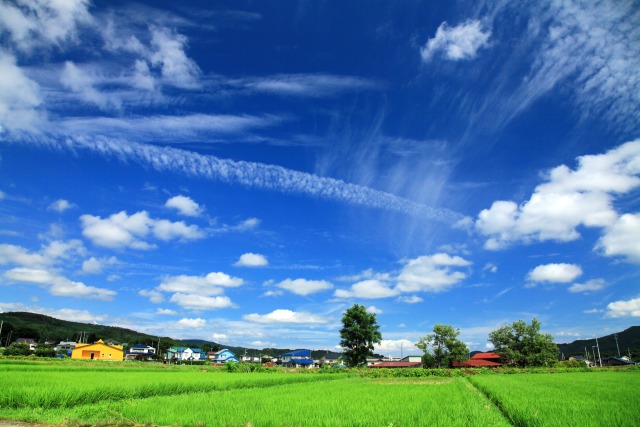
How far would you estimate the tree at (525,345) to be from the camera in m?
64.4

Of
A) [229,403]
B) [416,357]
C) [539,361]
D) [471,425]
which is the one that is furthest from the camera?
[416,357]

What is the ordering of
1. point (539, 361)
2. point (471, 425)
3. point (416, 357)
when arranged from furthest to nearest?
point (416, 357)
point (539, 361)
point (471, 425)

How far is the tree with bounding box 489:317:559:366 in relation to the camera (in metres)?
64.4

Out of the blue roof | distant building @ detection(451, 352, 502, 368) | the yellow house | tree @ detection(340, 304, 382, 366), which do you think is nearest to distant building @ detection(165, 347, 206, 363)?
the yellow house

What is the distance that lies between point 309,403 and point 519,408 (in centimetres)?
724

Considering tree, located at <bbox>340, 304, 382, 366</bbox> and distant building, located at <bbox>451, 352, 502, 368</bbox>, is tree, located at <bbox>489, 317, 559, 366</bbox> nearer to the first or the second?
distant building, located at <bbox>451, 352, 502, 368</bbox>

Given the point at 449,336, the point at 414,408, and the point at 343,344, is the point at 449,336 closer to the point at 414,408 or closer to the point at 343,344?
the point at 343,344

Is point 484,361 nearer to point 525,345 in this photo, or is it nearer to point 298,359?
point 525,345

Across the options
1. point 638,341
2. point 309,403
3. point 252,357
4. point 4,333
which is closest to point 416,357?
point 252,357

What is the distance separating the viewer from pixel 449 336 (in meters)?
65.5

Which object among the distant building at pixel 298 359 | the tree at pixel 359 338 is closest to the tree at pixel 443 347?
the tree at pixel 359 338

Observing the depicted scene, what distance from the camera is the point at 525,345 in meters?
66.5

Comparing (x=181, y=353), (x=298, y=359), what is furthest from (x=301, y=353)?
(x=181, y=353)

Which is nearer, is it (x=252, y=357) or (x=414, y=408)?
(x=414, y=408)
